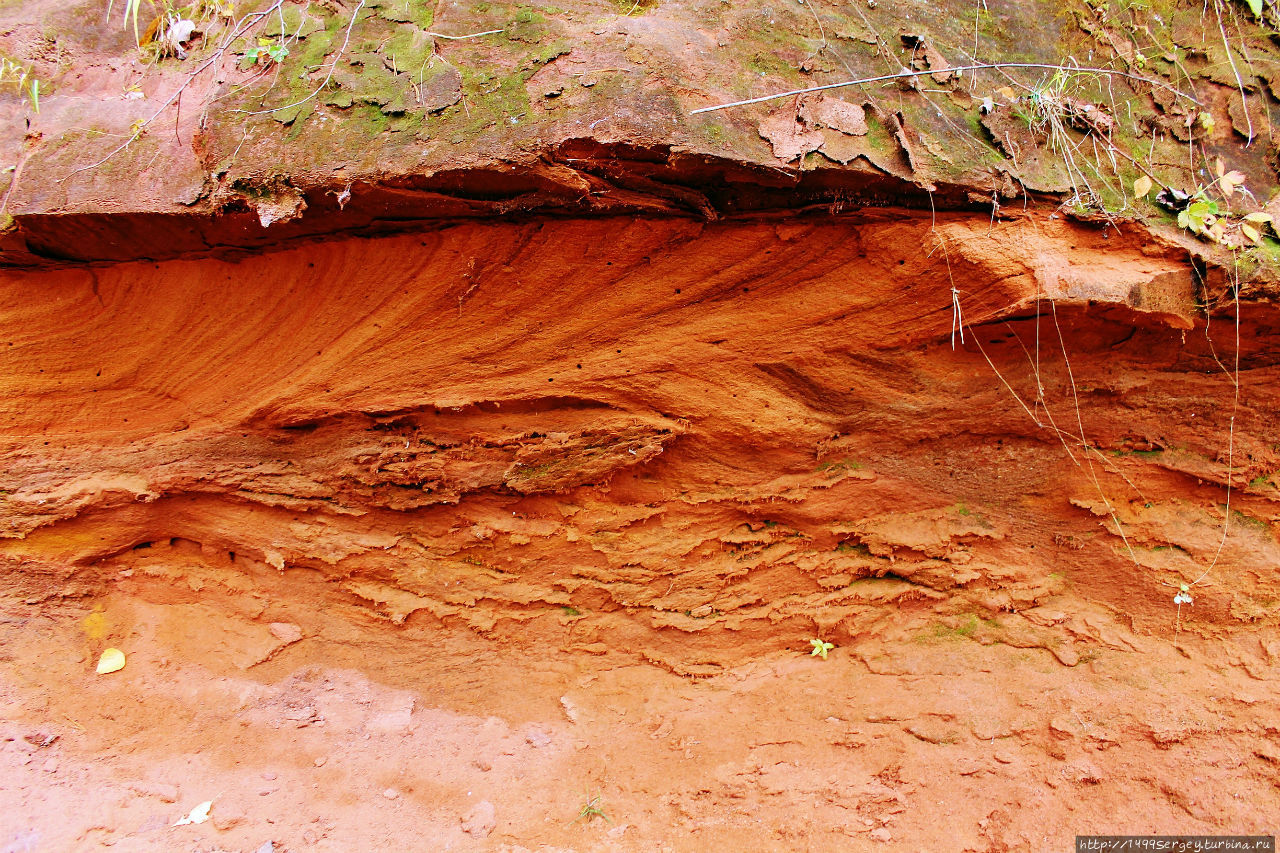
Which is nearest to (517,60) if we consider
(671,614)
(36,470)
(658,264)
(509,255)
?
(509,255)

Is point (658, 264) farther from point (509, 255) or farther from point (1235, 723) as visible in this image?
point (1235, 723)

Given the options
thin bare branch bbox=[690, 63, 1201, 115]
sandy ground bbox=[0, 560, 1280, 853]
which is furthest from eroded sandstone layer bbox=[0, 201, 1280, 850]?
thin bare branch bbox=[690, 63, 1201, 115]

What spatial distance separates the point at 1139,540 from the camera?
9.48 feet

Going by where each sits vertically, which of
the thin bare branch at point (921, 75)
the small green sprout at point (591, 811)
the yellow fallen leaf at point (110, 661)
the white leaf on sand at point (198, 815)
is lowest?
the small green sprout at point (591, 811)

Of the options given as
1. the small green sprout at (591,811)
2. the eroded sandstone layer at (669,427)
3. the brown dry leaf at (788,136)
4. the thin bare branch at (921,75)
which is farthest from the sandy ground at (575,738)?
the thin bare branch at (921,75)

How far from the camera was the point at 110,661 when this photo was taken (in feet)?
9.50

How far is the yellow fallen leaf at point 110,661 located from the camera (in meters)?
2.88

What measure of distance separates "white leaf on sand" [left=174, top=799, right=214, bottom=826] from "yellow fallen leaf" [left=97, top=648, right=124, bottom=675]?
73 centimetres

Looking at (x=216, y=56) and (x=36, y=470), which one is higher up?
(x=216, y=56)

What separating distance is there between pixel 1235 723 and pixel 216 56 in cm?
462

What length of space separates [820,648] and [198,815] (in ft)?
8.47

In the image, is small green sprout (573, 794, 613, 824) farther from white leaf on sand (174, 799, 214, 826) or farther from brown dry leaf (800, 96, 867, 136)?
brown dry leaf (800, 96, 867, 136)

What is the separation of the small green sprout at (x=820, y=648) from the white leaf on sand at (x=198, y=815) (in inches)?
98.9

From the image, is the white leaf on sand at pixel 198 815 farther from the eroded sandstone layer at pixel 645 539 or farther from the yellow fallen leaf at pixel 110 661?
the yellow fallen leaf at pixel 110 661
